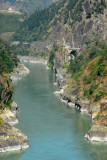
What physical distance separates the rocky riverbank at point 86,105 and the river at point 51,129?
0.97 meters

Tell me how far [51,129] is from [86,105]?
14.1 meters

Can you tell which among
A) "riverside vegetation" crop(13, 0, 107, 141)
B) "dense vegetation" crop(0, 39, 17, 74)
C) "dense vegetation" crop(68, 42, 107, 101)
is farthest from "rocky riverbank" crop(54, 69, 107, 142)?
"dense vegetation" crop(0, 39, 17, 74)

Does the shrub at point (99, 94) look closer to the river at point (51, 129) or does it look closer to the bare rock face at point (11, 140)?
the river at point (51, 129)

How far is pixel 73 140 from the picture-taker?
7106 centimetres

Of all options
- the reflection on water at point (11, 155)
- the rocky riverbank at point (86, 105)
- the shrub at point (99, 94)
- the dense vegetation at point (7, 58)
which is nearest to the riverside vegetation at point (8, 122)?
the reflection on water at point (11, 155)

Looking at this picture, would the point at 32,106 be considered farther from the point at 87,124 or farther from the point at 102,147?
the point at 102,147

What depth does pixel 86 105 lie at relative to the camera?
3506 inches

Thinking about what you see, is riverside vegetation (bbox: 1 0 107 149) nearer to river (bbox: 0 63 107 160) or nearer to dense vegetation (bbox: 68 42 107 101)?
dense vegetation (bbox: 68 42 107 101)

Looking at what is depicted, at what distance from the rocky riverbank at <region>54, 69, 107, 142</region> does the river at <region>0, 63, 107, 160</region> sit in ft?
3.17

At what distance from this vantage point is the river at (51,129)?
65.0 m

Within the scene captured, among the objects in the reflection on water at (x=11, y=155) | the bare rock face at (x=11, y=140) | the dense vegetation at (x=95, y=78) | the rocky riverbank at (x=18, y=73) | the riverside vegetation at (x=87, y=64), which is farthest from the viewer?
the rocky riverbank at (x=18, y=73)

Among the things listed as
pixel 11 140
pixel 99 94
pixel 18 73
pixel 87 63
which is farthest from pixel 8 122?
pixel 18 73

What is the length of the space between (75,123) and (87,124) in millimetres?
1881

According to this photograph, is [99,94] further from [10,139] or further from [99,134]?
[10,139]
